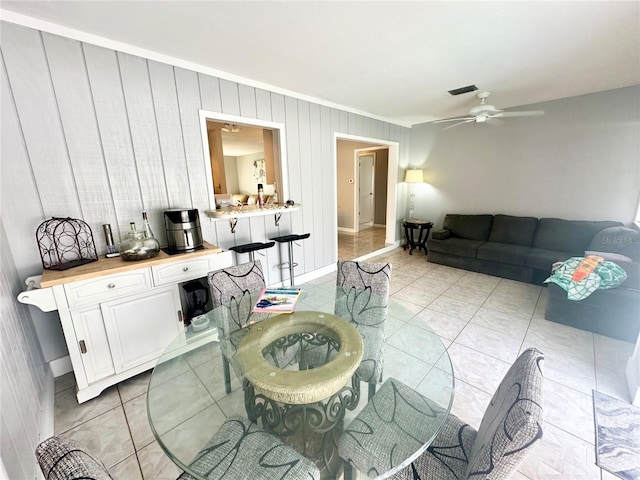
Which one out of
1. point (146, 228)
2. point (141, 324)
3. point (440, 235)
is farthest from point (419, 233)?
point (141, 324)

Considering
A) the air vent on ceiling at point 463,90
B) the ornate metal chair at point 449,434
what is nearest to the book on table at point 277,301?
the ornate metal chair at point 449,434

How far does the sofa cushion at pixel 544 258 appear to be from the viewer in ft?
11.0

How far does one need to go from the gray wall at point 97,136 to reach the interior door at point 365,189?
443cm

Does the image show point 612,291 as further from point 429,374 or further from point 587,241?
point 429,374

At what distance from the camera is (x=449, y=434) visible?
1.04 meters

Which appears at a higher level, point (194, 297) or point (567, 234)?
point (567, 234)

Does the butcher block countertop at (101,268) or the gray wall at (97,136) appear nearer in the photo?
the butcher block countertop at (101,268)

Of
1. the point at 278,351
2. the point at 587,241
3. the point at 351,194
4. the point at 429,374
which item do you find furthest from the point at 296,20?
the point at 351,194

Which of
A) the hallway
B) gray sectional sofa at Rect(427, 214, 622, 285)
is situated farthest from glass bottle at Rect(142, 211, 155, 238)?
gray sectional sofa at Rect(427, 214, 622, 285)

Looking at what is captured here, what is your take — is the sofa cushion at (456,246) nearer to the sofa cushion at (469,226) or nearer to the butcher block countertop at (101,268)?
the sofa cushion at (469,226)

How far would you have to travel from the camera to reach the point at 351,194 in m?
6.73

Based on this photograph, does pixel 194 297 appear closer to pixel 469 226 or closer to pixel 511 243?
pixel 469 226

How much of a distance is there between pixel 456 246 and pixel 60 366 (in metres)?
4.94

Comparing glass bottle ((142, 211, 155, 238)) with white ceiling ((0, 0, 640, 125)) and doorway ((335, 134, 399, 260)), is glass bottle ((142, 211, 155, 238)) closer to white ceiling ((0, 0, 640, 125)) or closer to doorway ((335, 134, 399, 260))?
white ceiling ((0, 0, 640, 125))
